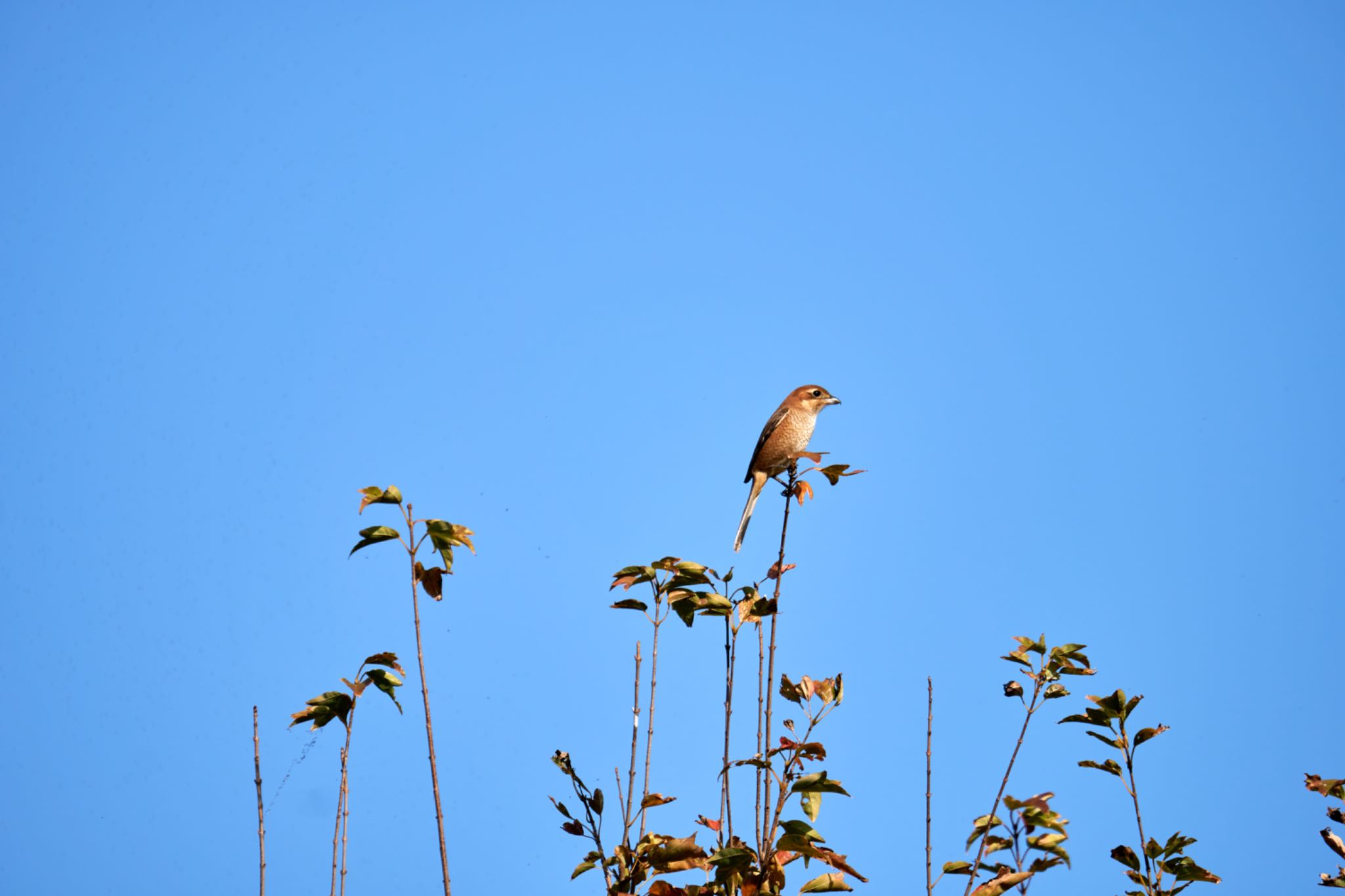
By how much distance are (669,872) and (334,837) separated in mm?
1109

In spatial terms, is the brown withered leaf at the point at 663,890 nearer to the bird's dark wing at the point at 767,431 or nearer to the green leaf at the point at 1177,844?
the green leaf at the point at 1177,844

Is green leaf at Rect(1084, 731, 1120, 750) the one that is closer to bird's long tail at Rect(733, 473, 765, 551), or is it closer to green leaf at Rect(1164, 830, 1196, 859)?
green leaf at Rect(1164, 830, 1196, 859)

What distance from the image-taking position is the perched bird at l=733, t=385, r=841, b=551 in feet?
31.1

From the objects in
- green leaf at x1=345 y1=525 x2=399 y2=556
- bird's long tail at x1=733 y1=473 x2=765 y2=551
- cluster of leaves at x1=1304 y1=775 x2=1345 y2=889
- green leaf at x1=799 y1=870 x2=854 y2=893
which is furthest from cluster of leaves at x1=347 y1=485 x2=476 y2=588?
bird's long tail at x1=733 y1=473 x2=765 y2=551

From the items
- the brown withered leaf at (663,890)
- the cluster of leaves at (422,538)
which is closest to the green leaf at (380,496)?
the cluster of leaves at (422,538)

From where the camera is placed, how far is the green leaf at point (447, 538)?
358 centimetres

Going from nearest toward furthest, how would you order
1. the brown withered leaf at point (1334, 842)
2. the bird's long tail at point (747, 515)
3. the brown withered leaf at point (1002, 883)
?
the brown withered leaf at point (1002, 883) → the brown withered leaf at point (1334, 842) → the bird's long tail at point (747, 515)

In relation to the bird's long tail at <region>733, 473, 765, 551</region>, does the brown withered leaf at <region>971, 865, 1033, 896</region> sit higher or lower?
lower

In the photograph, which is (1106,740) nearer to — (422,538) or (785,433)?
(422,538)

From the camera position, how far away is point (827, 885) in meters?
3.44

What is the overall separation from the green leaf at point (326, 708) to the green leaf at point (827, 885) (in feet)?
5.43

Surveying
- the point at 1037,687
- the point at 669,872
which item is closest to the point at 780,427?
the point at 1037,687

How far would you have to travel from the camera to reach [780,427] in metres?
9.62

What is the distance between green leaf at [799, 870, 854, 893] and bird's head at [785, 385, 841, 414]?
22.0ft
